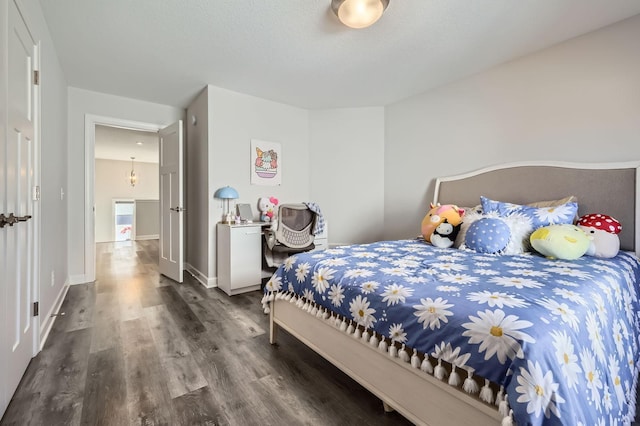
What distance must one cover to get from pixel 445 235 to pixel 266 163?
243 cm

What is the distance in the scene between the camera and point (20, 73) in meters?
1.58

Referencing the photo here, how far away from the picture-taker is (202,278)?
350 cm

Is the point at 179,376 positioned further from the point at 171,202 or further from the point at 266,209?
the point at 171,202

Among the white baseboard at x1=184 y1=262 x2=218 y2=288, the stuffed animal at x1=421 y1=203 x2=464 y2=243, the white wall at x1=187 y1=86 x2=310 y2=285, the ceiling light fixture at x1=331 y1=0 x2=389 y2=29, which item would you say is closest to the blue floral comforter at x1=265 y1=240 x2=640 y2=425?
the stuffed animal at x1=421 y1=203 x2=464 y2=243

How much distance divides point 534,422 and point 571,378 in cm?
19

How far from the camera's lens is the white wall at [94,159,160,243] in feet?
25.2

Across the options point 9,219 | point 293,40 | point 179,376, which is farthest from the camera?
point 293,40

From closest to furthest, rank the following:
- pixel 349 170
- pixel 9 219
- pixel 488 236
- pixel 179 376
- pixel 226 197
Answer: pixel 9 219 < pixel 179 376 < pixel 488 236 < pixel 226 197 < pixel 349 170

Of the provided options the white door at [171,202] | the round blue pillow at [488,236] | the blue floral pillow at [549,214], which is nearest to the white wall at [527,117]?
the blue floral pillow at [549,214]

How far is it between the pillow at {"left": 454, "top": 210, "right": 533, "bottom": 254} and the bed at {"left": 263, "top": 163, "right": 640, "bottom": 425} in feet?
0.34

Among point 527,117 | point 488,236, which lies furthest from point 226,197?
point 527,117

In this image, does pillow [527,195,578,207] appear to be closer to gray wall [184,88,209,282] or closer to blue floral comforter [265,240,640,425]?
blue floral comforter [265,240,640,425]

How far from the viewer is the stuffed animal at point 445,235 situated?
7.46ft

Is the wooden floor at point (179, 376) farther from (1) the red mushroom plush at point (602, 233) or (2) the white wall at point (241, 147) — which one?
(1) the red mushroom plush at point (602, 233)
